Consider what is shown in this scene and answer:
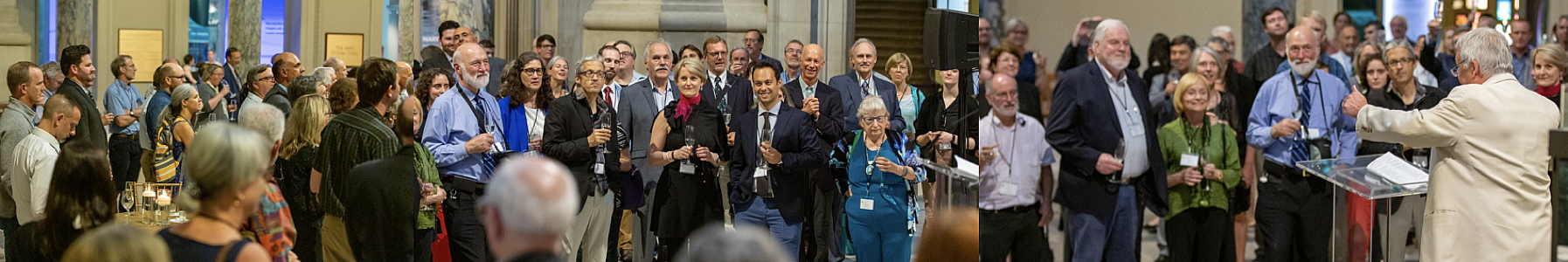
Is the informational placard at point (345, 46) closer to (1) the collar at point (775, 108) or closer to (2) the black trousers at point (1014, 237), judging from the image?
(1) the collar at point (775, 108)

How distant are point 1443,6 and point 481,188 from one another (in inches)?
123

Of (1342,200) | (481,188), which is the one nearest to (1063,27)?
(1342,200)

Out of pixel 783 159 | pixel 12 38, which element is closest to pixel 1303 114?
pixel 783 159

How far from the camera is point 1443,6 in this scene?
170 inches

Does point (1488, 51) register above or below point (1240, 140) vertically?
above

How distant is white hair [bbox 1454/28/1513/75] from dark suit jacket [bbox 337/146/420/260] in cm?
291

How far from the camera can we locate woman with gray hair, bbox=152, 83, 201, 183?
183 inches

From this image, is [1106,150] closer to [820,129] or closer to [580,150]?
[820,129]

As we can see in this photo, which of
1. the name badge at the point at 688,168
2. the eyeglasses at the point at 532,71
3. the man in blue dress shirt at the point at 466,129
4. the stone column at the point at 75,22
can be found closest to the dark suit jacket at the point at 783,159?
the name badge at the point at 688,168

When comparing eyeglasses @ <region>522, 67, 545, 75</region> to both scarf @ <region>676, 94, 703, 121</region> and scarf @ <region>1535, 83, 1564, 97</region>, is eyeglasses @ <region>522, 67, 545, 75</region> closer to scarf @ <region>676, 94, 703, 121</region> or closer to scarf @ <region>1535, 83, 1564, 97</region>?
scarf @ <region>676, 94, 703, 121</region>

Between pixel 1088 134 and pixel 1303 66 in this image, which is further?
pixel 1303 66

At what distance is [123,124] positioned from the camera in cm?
667

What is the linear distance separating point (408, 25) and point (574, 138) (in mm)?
592

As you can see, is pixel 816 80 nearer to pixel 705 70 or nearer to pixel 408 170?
pixel 705 70
